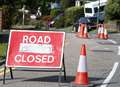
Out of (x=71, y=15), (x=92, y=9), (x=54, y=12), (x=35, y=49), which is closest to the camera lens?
(x=35, y=49)

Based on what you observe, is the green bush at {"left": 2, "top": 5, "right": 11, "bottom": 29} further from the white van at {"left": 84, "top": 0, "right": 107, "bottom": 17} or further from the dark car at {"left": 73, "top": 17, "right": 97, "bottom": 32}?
the white van at {"left": 84, "top": 0, "right": 107, "bottom": 17}

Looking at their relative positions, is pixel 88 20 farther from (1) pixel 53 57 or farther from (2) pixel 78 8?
(1) pixel 53 57

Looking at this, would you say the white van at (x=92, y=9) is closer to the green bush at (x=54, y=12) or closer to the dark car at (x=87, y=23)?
the dark car at (x=87, y=23)

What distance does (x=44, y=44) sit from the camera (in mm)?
12844

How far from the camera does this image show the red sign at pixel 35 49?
12695 mm

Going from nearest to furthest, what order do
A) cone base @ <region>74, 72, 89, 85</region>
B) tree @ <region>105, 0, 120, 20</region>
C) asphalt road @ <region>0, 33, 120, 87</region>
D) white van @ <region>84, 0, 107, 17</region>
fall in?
1. cone base @ <region>74, 72, 89, 85</region>
2. asphalt road @ <region>0, 33, 120, 87</region>
3. tree @ <region>105, 0, 120, 20</region>
4. white van @ <region>84, 0, 107, 17</region>

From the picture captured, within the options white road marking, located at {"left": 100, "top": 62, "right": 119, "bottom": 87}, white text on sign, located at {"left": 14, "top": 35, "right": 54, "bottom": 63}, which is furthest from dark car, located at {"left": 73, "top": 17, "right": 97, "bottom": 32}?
white text on sign, located at {"left": 14, "top": 35, "right": 54, "bottom": 63}

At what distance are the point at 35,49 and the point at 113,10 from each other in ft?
123

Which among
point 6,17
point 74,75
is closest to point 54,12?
point 6,17

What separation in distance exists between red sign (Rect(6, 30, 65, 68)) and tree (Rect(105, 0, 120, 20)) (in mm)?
37050

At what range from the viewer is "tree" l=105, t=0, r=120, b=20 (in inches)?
1948

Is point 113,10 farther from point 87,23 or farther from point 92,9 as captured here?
point 92,9

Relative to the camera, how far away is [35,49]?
1289cm

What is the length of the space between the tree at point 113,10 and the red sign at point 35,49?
37050 mm
